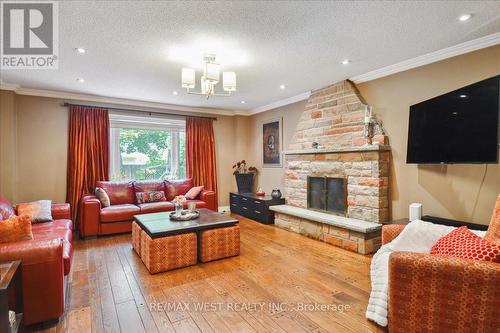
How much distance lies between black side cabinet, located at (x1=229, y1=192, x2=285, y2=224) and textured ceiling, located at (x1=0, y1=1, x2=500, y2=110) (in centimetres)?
238

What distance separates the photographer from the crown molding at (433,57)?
8.75 feet

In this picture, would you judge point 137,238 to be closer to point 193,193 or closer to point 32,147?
point 193,193

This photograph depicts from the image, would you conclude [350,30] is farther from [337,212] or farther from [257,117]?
[257,117]

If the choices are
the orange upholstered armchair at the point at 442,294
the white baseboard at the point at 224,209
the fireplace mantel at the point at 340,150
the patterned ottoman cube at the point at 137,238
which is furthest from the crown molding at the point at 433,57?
the white baseboard at the point at 224,209

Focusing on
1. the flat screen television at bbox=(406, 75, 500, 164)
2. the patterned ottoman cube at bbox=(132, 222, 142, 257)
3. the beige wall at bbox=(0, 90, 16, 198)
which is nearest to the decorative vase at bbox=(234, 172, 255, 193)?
the patterned ottoman cube at bbox=(132, 222, 142, 257)

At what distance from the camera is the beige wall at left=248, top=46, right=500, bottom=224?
9.04ft

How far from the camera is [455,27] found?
2.45 meters

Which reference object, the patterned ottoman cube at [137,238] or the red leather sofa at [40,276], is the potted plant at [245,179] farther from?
the red leather sofa at [40,276]

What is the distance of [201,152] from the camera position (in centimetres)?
606

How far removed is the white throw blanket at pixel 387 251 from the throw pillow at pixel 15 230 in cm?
279

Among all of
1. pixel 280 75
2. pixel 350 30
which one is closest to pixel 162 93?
pixel 280 75

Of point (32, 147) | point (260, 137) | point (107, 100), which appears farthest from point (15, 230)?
point (260, 137)

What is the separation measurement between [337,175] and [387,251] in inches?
80.1

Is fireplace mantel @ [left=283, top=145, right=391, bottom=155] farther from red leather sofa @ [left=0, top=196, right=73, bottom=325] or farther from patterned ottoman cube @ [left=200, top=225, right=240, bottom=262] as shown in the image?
red leather sofa @ [left=0, top=196, right=73, bottom=325]
